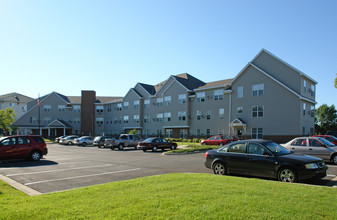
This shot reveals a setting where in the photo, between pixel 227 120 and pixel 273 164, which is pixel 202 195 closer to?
pixel 273 164

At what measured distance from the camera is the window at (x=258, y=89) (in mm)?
35531

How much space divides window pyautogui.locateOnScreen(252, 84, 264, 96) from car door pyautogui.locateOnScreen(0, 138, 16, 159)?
30083mm

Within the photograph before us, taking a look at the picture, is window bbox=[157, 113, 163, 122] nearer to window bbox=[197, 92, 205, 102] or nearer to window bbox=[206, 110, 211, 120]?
window bbox=[197, 92, 205, 102]

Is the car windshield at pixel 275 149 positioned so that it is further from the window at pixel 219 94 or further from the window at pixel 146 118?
the window at pixel 146 118

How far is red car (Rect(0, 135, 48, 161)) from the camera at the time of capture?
16344 millimetres

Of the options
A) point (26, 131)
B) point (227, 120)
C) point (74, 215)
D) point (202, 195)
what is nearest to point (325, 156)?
point (202, 195)

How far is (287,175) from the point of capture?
898cm

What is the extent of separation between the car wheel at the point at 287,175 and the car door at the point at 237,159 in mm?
1313

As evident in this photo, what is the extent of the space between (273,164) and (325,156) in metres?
6.55

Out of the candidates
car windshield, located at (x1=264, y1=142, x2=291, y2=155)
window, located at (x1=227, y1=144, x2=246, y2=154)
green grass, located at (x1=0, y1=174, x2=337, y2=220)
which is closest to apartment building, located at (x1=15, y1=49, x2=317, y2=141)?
car windshield, located at (x1=264, y1=142, x2=291, y2=155)

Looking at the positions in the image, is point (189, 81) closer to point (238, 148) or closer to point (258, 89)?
point (258, 89)

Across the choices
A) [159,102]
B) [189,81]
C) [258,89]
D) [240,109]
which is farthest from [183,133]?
[258,89]

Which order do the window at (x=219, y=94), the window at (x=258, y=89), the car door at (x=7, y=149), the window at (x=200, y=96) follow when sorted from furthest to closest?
the window at (x=200, y=96) < the window at (x=219, y=94) < the window at (x=258, y=89) < the car door at (x=7, y=149)

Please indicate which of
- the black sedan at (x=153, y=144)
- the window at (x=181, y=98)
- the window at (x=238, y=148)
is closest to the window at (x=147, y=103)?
Answer: the window at (x=181, y=98)
